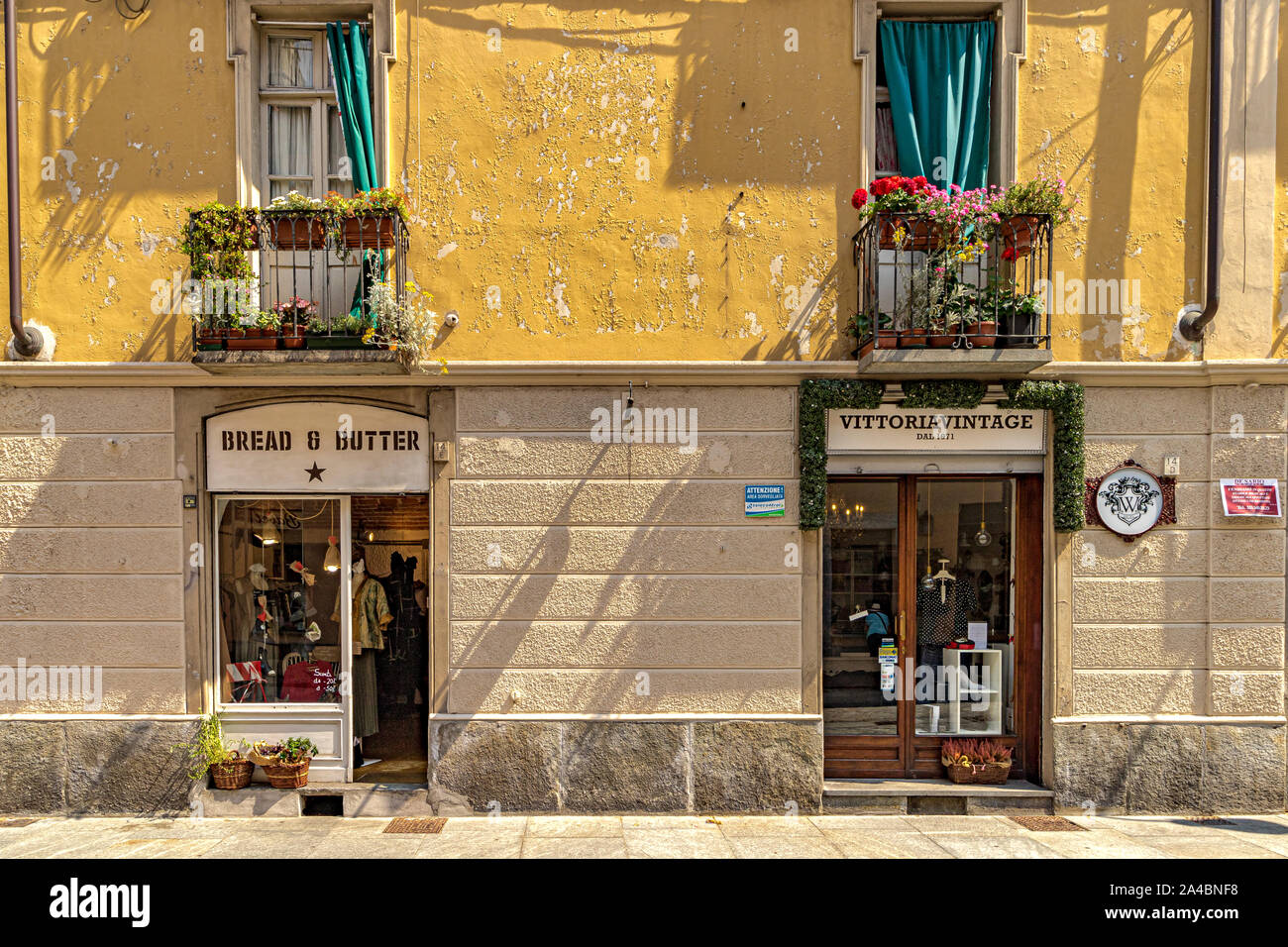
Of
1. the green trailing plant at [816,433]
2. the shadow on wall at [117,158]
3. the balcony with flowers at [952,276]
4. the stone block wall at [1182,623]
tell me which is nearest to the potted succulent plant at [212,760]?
the shadow on wall at [117,158]

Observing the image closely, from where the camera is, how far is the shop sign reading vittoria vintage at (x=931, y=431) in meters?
7.36

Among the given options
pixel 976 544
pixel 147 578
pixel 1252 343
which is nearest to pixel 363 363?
pixel 147 578

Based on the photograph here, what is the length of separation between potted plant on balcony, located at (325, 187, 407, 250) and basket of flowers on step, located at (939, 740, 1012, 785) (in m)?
6.95

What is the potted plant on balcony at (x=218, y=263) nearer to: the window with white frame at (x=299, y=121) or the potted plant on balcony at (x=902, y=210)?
the window with white frame at (x=299, y=121)

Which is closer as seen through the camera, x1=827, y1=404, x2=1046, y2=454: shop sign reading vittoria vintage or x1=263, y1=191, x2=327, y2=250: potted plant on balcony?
x1=263, y1=191, x2=327, y2=250: potted plant on balcony

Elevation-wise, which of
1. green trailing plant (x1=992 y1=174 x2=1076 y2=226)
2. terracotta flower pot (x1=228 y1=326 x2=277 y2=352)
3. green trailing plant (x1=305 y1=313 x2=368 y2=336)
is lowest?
terracotta flower pot (x1=228 y1=326 x2=277 y2=352)

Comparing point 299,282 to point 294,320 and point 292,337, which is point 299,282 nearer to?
point 294,320

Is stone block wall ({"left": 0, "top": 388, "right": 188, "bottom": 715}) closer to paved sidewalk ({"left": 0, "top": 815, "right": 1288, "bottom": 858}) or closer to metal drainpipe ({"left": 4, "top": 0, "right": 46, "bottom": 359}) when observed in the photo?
metal drainpipe ({"left": 4, "top": 0, "right": 46, "bottom": 359})

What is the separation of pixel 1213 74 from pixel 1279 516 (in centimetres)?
408

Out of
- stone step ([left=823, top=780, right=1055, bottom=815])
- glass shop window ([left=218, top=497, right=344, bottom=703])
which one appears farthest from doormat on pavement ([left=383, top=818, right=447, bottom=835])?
stone step ([left=823, top=780, right=1055, bottom=815])

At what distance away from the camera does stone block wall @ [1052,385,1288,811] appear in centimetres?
725

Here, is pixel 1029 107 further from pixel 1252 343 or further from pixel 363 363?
pixel 363 363

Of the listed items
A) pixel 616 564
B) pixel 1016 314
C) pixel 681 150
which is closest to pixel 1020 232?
pixel 1016 314

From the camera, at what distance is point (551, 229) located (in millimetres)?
7305
